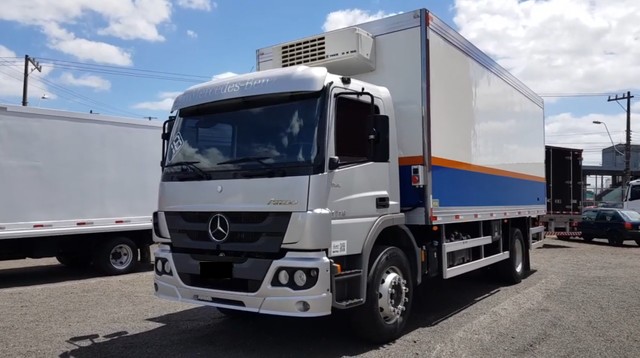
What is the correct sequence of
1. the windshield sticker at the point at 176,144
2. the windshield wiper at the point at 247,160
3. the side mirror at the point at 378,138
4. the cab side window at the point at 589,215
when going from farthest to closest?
the cab side window at the point at 589,215 → the windshield sticker at the point at 176,144 → the side mirror at the point at 378,138 → the windshield wiper at the point at 247,160

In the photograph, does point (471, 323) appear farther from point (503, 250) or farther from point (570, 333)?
point (503, 250)

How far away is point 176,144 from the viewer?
586 centimetres

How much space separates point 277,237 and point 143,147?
7.94 meters

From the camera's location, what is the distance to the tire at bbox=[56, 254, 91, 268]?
442 inches

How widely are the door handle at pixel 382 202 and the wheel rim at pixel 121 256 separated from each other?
7.57 meters

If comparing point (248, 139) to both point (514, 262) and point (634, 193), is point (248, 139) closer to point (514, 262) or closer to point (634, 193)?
point (514, 262)

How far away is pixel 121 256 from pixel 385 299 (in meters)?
7.79

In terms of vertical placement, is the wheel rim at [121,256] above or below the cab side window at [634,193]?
below

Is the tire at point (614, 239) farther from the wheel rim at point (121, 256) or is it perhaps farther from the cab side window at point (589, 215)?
the wheel rim at point (121, 256)

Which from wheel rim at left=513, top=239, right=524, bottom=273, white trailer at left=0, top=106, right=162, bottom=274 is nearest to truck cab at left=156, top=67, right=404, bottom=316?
wheel rim at left=513, top=239, right=524, bottom=273

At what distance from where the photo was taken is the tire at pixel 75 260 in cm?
1122

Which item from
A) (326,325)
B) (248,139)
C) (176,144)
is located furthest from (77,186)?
(248,139)

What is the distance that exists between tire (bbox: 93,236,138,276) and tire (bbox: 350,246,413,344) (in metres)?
7.37

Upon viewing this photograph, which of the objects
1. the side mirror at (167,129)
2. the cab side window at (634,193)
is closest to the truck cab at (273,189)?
the side mirror at (167,129)
